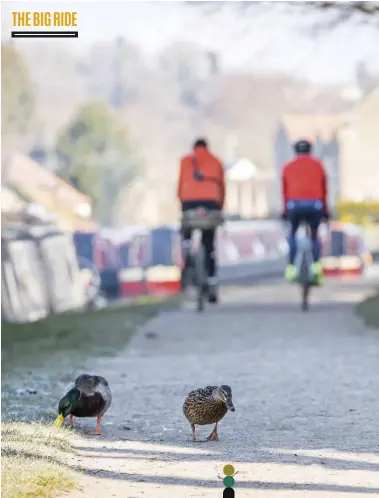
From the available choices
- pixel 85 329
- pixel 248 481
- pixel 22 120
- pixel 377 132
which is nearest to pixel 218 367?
pixel 85 329

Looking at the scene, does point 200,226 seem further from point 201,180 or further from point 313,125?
point 313,125

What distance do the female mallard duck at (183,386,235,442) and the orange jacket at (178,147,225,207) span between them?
27.1 ft

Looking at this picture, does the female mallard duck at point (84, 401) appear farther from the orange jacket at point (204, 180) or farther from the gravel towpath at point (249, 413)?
the orange jacket at point (204, 180)

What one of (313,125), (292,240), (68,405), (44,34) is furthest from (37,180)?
(44,34)

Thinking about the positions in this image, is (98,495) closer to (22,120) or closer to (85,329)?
(85,329)

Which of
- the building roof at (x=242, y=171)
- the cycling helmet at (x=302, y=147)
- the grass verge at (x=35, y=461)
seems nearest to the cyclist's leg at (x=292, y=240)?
the cycling helmet at (x=302, y=147)

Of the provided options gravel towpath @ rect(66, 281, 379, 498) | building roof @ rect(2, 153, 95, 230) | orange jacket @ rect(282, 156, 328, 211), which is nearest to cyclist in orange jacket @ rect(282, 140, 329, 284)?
orange jacket @ rect(282, 156, 328, 211)

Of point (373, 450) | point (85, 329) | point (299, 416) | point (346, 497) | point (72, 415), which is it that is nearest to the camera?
point (346, 497)

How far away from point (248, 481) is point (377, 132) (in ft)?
255

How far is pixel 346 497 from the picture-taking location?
628cm

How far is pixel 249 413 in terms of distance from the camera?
9305mm

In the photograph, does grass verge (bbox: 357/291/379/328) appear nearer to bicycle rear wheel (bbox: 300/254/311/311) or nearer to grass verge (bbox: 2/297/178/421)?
bicycle rear wheel (bbox: 300/254/311/311)

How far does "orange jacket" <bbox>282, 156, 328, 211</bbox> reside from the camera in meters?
16.0

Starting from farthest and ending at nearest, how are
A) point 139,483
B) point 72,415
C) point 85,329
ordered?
point 85,329 < point 72,415 < point 139,483
